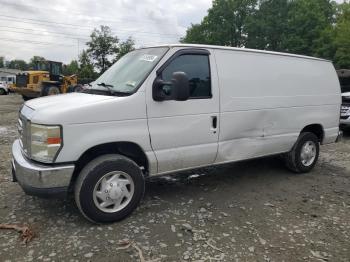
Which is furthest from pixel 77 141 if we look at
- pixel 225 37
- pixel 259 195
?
pixel 225 37

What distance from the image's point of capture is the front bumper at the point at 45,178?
148 inches

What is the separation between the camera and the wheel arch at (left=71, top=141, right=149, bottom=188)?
4161mm

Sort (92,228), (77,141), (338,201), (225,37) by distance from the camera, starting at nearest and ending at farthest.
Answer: (77,141), (92,228), (338,201), (225,37)

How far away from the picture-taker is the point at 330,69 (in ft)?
21.9

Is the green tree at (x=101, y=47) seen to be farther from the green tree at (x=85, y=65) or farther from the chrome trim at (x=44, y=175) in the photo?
the chrome trim at (x=44, y=175)

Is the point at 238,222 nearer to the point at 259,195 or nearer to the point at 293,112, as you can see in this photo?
the point at 259,195

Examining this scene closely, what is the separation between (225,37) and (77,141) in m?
43.0

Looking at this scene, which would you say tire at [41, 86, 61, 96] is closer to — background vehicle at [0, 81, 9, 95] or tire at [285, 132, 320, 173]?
background vehicle at [0, 81, 9, 95]

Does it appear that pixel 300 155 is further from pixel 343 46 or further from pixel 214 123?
pixel 343 46

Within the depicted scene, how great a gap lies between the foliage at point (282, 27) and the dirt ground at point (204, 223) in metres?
28.7

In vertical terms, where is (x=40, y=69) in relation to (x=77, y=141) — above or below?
above

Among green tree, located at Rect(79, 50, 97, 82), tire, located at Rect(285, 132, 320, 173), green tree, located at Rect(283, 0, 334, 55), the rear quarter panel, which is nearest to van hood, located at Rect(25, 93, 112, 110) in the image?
the rear quarter panel

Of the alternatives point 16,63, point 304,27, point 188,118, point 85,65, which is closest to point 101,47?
point 85,65

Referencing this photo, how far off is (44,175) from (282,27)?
3975 centimetres
